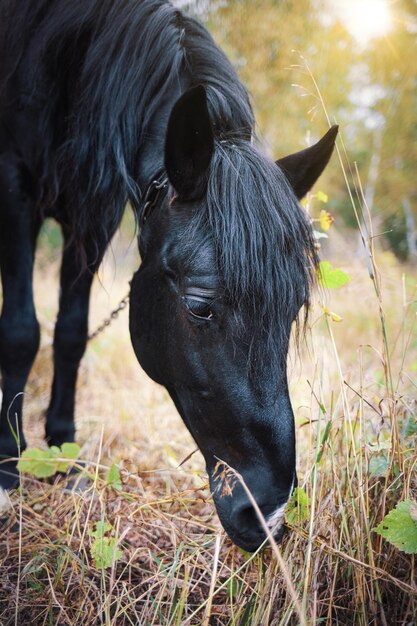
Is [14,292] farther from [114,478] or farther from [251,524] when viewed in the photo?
[251,524]

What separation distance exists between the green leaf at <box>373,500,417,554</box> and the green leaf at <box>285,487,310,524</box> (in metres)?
0.23

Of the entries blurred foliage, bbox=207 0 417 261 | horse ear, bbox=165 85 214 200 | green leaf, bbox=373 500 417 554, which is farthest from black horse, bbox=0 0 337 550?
blurred foliage, bbox=207 0 417 261

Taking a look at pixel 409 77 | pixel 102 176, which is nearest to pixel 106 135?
pixel 102 176

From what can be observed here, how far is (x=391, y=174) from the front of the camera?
41.6 ft

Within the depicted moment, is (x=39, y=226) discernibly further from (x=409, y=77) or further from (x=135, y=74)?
(x=409, y=77)

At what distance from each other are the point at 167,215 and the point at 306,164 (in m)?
0.58

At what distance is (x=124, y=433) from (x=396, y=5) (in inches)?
168

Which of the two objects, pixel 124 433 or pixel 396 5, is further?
pixel 396 5

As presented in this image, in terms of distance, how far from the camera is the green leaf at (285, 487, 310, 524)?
152 cm

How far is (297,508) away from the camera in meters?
1.54

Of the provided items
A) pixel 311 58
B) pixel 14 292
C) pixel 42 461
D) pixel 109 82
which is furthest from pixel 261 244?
pixel 311 58

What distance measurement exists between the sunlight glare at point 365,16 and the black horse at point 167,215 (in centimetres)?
300

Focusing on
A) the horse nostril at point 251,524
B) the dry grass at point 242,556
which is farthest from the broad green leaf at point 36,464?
the horse nostril at point 251,524

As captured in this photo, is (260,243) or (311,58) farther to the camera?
(311,58)
